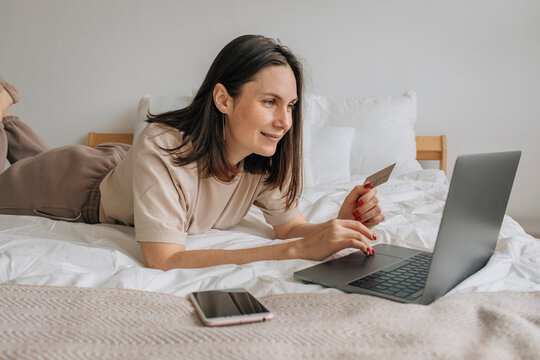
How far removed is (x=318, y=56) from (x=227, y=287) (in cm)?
215

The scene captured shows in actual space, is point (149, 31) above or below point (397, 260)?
above

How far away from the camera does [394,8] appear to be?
2.61m

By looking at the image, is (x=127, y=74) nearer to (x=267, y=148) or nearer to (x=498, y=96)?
(x=267, y=148)

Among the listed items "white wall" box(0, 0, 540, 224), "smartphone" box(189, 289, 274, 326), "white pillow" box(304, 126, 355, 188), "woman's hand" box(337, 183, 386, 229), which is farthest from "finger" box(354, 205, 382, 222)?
"white wall" box(0, 0, 540, 224)

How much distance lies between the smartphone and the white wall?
2.10 m

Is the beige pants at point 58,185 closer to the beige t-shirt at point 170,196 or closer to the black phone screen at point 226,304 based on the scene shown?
the beige t-shirt at point 170,196

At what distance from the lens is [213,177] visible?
1188mm

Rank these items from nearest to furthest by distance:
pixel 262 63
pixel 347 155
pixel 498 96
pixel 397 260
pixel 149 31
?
1. pixel 397 260
2. pixel 262 63
3. pixel 347 155
4. pixel 498 96
5. pixel 149 31

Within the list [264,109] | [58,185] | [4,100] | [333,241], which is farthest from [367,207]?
[4,100]

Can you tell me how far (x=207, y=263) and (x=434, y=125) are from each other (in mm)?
2054

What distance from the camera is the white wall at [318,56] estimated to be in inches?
99.8

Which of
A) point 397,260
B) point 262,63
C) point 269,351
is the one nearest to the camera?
point 269,351

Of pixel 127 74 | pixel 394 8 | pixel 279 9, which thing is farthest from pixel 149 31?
pixel 394 8

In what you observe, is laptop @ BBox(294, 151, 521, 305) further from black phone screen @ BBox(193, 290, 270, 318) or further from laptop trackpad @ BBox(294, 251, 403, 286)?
black phone screen @ BBox(193, 290, 270, 318)
